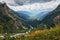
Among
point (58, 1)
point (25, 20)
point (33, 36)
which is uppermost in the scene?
point (33, 36)

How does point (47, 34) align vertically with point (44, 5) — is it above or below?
above

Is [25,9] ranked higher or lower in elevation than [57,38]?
lower

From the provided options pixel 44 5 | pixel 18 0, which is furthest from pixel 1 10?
pixel 44 5

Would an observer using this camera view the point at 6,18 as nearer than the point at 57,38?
No

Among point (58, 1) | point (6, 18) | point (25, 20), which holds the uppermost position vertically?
point (58, 1)

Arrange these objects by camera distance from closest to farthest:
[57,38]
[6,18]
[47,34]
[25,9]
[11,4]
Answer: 1. [57,38]
2. [47,34]
3. [25,9]
4. [11,4]
5. [6,18]

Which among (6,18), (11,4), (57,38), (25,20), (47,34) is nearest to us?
(57,38)

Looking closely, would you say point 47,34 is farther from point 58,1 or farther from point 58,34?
point 58,1

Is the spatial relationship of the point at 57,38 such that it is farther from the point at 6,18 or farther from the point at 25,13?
the point at 6,18

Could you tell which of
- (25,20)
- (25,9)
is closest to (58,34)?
(25,20)
